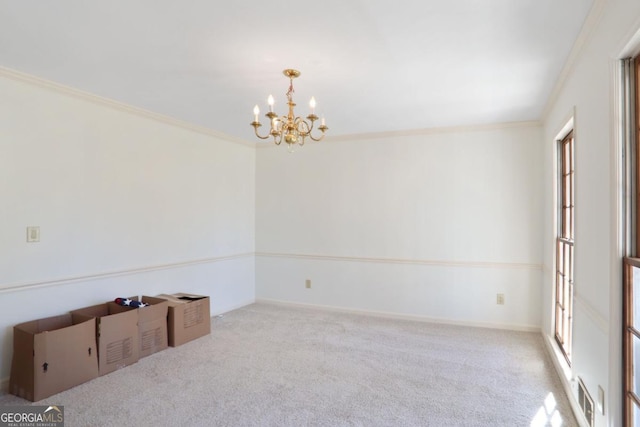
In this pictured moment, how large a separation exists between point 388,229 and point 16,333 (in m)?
3.78

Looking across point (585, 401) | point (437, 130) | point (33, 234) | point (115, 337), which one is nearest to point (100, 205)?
point (33, 234)

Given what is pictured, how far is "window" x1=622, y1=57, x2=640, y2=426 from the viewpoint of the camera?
1.64 m

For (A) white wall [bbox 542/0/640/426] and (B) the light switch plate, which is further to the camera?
(B) the light switch plate

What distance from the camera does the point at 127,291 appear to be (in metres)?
3.72

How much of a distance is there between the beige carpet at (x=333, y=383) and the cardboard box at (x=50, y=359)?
8cm

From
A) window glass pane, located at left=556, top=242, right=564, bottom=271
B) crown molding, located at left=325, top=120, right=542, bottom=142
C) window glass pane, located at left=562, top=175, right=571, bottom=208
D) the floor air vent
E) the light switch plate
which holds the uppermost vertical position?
crown molding, located at left=325, top=120, right=542, bottom=142

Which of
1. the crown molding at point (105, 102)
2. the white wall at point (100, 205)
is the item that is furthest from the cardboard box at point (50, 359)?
the crown molding at point (105, 102)

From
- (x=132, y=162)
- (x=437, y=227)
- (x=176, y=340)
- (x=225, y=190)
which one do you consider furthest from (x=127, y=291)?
(x=437, y=227)

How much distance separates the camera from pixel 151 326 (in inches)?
136

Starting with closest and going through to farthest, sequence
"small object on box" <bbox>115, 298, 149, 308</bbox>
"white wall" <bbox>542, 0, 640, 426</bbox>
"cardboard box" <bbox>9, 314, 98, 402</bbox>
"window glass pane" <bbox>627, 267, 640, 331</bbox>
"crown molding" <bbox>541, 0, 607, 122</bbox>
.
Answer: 1. "window glass pane" <bbox>627, 267, 640, 331</bbox>
2. "white wall" <bbox>542, 0, 640, 426</bbox>
3. "crown molding" <bbox>541, 0, 607, 122</bbox>
4. "cardboard box" <bbox>9, 314, 98, 402</bbox>
5. "small object on box" <bbox>115, 298, 149, 308</bbox>

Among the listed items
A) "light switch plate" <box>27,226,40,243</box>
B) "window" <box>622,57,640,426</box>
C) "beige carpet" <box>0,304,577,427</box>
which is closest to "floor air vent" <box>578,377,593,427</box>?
"beige carpet" <box>0,304,577,427</box>

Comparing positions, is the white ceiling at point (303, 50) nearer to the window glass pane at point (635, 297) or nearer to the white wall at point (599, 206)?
the white wall at point (599, 206)

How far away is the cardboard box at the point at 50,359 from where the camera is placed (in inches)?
Answer: 102

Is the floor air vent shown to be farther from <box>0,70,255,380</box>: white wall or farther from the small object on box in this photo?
<box>0,70,255,380</box>: white wall
